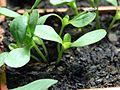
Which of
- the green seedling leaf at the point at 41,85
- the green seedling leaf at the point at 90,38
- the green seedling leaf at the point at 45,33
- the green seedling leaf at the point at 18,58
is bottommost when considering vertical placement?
the green seedling leaf at the point at 41,85

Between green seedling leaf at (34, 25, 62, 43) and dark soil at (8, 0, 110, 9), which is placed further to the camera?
dark soil at (8, 0, 110, 9)

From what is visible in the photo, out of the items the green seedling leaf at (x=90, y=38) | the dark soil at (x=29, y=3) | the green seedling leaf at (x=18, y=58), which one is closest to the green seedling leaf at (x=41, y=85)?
the green seedling leaf at (x=18, y=58)

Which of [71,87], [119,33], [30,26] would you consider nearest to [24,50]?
[30,26]

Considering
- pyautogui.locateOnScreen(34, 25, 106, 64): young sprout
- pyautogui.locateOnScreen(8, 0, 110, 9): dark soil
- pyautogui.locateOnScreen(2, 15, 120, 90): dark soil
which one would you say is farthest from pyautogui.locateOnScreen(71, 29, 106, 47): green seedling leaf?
pyautogui.locateOnScreen(8, 0, 110, 9): dark soil

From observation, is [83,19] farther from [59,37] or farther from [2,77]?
[2,77]

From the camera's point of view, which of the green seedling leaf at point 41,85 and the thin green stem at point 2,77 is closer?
the green seedling leaf at point 41,85

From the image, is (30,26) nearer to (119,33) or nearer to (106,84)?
(106,84)

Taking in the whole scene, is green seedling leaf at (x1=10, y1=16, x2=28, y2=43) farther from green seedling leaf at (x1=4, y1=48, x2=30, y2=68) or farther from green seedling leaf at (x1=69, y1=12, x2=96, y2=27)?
green seedling leaf at (x1=69, y1=12, x2=96, y2=27)

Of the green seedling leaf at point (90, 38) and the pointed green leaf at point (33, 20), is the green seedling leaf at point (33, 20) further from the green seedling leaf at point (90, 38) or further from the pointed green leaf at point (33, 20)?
the green seedling leaf at point (90, 38)

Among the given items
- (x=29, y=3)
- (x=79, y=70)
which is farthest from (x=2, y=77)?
(x=29, y=3)
